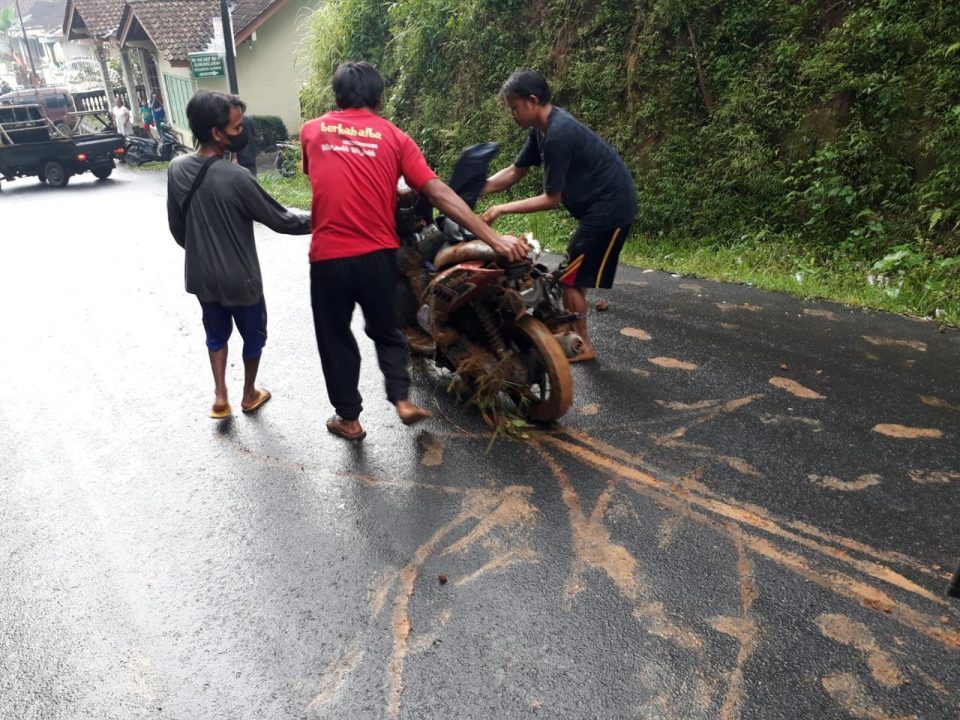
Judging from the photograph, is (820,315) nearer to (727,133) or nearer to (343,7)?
(727,133)

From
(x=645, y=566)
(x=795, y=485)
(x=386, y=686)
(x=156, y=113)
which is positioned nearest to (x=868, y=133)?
(x=795, y=485)

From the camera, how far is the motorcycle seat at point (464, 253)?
12.6 feet

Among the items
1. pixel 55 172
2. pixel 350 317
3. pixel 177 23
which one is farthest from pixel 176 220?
pixel 177 23

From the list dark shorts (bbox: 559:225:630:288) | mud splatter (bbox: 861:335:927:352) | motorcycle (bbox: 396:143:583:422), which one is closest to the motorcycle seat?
motorcycle (bbox: 396:143:583:422)

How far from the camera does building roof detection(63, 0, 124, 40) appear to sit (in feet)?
87.8

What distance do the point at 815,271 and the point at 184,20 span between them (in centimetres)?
2194

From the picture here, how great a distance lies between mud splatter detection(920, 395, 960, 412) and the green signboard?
48.8 feet

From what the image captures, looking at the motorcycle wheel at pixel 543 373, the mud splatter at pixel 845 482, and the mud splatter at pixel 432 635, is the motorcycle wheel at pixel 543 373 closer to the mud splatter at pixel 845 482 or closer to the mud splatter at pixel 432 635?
the mud splatter at pixel 845 482

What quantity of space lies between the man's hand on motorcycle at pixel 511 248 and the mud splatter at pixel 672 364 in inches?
61.7

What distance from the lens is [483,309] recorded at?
13.4 feet

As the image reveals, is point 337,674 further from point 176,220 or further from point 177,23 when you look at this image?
point 177,23

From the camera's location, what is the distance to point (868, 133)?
6.60 meters

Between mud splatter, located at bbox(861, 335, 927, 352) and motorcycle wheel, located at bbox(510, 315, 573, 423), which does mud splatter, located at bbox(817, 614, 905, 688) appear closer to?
motorcycle wheel, located at bbox(510, 315, 573, 423)

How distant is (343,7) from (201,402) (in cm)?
1209
